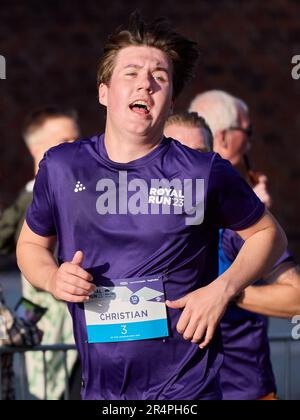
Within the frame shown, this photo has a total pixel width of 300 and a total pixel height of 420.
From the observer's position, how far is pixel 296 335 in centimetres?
589

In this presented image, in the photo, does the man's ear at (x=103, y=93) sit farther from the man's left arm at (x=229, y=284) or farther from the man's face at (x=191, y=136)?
the man's face at (x=191, y=136)

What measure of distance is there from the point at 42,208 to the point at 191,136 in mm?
989

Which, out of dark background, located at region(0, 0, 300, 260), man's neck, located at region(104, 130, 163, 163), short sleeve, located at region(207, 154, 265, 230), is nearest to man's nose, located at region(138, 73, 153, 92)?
man's neck, located at region(104, 130, 163, 163)

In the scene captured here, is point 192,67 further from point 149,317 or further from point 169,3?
point 169,3

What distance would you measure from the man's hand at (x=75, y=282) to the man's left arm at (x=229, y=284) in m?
0.28

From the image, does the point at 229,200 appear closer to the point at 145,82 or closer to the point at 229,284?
the point at 229,284

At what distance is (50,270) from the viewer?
13.0 feet

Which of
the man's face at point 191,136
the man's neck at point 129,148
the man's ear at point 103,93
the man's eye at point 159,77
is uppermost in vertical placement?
the man's eye at point 159,77

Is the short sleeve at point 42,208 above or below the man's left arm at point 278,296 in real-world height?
above

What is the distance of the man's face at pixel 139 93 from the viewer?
3.91m

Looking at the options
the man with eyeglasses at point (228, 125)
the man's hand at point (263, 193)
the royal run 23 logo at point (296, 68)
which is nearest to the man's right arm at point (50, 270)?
the man's hand at point (263, 193)

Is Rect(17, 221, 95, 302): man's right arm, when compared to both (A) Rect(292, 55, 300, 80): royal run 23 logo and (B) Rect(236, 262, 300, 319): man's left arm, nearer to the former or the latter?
(B) Rect(236, 262, 300, 319): man's left arm

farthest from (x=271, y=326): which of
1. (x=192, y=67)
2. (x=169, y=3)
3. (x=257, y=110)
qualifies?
(x=192, y=67)

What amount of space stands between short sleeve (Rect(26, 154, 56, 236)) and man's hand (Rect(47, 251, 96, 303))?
1.04ft
